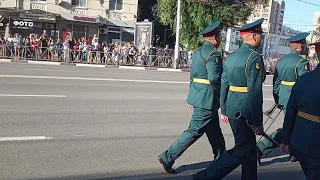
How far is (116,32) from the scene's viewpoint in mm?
29688

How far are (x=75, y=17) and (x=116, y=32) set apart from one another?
3532mm

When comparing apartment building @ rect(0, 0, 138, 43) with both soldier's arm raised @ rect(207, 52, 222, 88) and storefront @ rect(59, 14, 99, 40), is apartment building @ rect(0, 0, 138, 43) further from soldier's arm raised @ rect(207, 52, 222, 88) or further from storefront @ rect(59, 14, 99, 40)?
soldier's arm raised @ rect(207, 52, 222, 88)

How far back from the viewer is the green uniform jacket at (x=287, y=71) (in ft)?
19.2

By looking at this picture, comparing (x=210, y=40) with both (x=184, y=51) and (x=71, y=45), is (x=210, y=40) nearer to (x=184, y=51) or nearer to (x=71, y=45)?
(x=71, y=45)

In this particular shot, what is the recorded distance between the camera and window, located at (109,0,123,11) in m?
29.9

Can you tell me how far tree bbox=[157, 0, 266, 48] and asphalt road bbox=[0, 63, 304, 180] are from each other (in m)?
17.5

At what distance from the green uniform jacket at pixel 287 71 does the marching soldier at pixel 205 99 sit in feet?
5.42

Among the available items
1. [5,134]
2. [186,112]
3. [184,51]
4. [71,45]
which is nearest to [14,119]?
[5,134]

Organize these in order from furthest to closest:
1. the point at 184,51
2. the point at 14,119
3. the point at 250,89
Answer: the point at 184,51, the point at 14,119, the point at 250,89

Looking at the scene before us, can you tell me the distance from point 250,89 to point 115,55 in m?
20.2

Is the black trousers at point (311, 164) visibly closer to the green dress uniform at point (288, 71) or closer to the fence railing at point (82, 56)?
the green dress uniform at point (288, 71)

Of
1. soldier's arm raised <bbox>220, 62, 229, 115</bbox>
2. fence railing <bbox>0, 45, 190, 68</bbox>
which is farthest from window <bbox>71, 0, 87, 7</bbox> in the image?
soldier's arm raised <bbox>220, 62, 229, 115</bbox>

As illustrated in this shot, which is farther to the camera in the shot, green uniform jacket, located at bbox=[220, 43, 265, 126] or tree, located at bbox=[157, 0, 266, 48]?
tree, located at bbox=[157, 0, 266, 48]

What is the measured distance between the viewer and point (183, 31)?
28297mm
